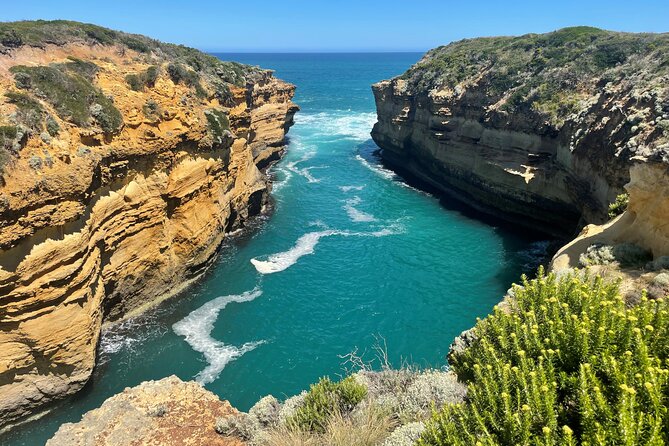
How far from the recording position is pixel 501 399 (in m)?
8.77

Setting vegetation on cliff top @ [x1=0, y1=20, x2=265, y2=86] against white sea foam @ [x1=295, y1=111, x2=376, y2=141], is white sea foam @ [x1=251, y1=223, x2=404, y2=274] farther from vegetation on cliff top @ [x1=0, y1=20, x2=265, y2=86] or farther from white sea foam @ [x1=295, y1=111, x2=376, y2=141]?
white sea foam @ [x1=295, y1=111, x2=376, y2=141]

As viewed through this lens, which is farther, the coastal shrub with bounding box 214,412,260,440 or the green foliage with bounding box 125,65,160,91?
the green foliage with bounding box 125,65,160,91

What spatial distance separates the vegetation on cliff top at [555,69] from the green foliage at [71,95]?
3376cm

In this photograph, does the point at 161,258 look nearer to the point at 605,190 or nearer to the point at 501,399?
the point at 501,399

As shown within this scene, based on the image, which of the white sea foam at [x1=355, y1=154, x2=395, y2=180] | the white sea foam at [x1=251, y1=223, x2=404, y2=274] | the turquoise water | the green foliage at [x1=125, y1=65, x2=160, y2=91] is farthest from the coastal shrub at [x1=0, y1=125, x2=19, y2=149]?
the white sea foam at [x1=355, y1=154, x2=395, y2=180]

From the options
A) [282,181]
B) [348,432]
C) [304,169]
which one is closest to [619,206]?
[348,432]

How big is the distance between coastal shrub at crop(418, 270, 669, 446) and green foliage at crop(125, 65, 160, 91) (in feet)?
92.9

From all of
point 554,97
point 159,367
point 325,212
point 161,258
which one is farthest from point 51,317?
point 554,97

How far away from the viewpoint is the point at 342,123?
91.6m

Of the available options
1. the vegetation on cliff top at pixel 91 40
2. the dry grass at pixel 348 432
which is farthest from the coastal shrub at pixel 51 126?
the dry grass at pixel 348 432

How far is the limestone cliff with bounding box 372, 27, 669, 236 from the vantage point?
3175 centimetres

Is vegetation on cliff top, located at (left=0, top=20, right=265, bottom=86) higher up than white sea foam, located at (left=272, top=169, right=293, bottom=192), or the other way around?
vegetation on cliff top, located at (left=0, top=20, right=265, bottom=86)

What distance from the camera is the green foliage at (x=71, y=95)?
82.3 ft

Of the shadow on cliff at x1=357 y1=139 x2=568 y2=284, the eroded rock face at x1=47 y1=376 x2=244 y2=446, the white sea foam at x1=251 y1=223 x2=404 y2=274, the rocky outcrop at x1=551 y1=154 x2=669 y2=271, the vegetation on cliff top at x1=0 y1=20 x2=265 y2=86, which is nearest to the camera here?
the eroded rock face at x1=47 y1=376 x2=244 y2=446
